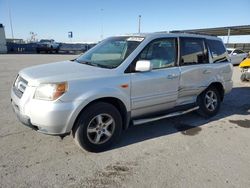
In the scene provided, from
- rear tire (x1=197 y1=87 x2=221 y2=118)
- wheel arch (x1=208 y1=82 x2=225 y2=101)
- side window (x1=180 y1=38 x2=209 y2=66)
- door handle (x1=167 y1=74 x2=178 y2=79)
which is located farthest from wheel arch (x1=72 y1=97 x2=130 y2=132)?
wheel arch (x1=208 y1=82 x2=225 y2=101)

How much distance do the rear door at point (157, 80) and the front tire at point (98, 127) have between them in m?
0.45

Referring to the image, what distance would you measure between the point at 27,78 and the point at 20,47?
39.5 m

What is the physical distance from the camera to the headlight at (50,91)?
3256 millimetres

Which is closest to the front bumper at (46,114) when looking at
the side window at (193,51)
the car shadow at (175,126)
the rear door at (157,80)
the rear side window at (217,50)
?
the car shadow at (175,126)

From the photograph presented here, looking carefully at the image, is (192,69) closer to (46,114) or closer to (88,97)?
(88,97)

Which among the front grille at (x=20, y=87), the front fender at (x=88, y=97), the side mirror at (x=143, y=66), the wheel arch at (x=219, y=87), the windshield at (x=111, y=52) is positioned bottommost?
the wheel arch at (x=219, y=87)

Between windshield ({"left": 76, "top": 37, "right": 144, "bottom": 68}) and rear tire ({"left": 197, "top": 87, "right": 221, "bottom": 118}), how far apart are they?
7.12 feet

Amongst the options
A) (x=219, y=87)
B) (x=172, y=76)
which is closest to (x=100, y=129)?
(x=172, y=76)

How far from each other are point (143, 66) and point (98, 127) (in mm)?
1210

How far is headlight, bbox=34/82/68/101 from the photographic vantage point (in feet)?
10.7

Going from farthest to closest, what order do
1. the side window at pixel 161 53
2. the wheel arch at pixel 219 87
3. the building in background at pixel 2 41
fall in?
1. the building in background at pixel 2 41
2. the wheel arch at pixel 219 87
3. the side window at pixel 161 53

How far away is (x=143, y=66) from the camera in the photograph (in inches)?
151

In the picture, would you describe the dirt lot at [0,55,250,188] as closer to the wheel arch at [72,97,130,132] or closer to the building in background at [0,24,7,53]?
the wheel arch at [72,97,130,132]

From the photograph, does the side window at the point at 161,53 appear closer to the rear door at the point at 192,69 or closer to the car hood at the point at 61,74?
the rear door at the point at 192,69
